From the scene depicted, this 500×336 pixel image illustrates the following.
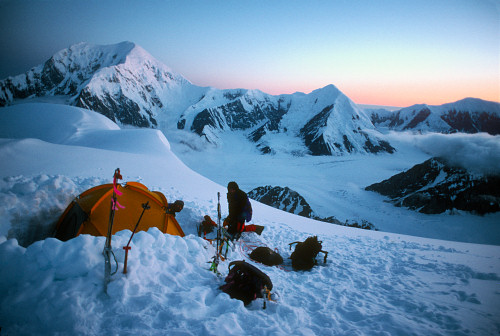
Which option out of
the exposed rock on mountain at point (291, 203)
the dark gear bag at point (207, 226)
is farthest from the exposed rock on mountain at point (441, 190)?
the dark gear bag at point (207, 226)

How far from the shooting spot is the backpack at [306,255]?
17.0ft

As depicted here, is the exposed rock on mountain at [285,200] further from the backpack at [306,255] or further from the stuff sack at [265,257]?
the stuff sack at [265,257]

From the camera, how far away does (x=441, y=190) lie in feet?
135

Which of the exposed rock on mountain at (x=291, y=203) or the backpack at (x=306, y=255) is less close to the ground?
the backpack at (x=306, y=255)

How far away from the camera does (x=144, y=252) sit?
3.18 metres

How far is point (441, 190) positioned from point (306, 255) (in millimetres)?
52214

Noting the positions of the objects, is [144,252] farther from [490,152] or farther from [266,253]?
[490,152]

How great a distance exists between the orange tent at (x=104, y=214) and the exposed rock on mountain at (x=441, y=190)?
160ft

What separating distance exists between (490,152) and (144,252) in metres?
62.3

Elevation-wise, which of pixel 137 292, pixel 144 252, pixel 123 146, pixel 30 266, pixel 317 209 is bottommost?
pixel 317 209

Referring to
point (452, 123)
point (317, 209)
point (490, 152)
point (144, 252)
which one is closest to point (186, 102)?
point (317, 209)

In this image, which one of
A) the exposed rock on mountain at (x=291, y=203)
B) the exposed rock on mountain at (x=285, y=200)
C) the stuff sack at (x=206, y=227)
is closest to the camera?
the stuff sack at (x=206, y=227)

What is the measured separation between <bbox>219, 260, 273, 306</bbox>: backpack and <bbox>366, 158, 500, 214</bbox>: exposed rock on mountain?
48.0 meters

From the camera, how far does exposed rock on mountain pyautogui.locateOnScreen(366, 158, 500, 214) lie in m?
35.8
